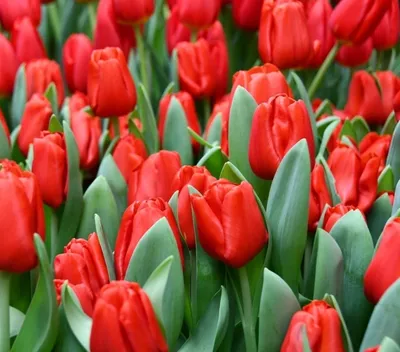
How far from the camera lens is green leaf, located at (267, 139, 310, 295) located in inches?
31.4

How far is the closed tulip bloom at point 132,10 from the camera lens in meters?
1.27

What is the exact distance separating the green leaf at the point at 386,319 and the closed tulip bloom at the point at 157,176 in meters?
0.29

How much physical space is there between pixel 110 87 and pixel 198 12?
0.27m

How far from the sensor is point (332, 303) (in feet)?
2.35

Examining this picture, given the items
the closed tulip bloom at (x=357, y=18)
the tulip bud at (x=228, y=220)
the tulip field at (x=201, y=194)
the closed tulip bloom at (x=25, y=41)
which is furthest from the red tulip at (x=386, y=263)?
the closed tulip bloom at (x=25, y=41)

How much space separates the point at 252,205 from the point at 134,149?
329mm

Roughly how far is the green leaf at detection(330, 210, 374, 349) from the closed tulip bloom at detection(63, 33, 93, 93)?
617 mm

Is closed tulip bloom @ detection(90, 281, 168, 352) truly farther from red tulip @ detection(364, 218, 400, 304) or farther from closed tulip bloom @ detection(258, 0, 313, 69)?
closed tulip bloom @ detection(258, 0, 313, 69)

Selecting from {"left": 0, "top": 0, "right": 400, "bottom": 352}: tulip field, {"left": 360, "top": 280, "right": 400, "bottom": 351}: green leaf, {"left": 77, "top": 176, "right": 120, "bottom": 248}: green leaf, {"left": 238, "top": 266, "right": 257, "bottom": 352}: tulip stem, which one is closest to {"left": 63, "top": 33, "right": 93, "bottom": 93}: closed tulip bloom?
{"left": 0, "top": 0, "right": 400, "bottom": 352}: tulip field

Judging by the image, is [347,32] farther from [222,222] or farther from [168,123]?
[222,222]

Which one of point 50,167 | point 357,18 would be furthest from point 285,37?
point 50,167

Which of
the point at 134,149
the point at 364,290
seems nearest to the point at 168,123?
the point at 134,149

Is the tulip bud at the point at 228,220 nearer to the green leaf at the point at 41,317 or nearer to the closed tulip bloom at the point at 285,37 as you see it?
the green leaf at the point at 41,317

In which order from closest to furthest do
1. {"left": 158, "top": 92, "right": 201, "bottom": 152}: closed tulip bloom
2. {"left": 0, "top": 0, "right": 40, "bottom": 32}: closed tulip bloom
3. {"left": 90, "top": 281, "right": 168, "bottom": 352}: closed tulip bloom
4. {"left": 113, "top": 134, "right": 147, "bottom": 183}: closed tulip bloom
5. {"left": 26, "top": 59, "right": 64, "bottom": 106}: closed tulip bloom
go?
{"left": 90, "top": 281, "right": 168, "bottom": 352}: closed tulip bloom
{"left": 113, "top": 134, "right": 147, "bottom": 183}: closed tulip bloom
{"left": 158, "top": 92, "right": 201, "bottom": 152}: closed tulip bloom
{"left": 26, "top": 59, "right": 64, "bottom": 106}: closed tulip bloom
{"left": 0, "top": 0, "right": 40, "bottom": 32}: closed tulip bloom
